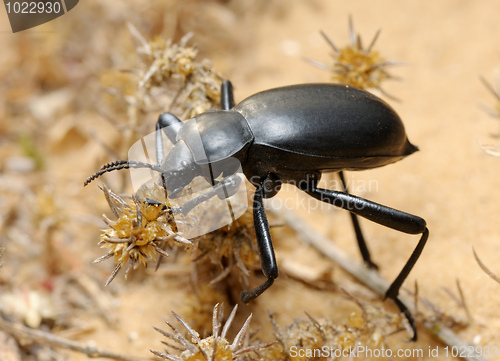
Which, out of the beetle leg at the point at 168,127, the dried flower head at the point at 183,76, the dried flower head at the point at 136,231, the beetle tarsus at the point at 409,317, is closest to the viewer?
the dried flower head at the point at 136,231

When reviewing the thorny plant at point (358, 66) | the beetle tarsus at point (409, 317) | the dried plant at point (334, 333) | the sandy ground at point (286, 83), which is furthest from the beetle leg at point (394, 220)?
the thorny plant at point (358, 66)

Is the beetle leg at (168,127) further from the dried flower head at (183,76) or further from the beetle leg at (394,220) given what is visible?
the beetle leg at (394,220)

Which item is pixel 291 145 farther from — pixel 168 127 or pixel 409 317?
pixel 409 317

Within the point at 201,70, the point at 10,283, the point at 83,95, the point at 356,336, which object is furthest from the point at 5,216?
the point at 356,336

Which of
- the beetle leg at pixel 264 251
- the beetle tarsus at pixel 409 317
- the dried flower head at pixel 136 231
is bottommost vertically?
the beetle tarsus at pixel 409 317

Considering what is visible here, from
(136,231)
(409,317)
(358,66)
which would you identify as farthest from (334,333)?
(358,66)

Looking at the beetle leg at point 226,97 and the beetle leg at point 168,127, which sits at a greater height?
the beetle leg at point 226,97
